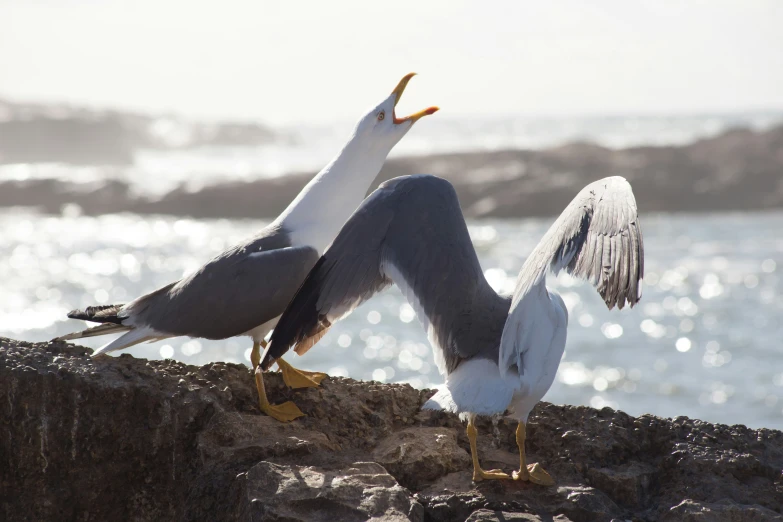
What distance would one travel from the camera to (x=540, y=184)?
20.4 metres

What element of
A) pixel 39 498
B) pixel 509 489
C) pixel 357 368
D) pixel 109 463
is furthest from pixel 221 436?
pixel 357 368

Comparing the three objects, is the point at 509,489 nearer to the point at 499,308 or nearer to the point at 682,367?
the point at 499,308

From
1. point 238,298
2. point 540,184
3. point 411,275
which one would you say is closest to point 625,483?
point 411,275

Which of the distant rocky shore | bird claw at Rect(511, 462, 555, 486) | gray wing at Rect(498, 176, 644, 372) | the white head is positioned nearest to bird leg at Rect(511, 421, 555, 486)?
bird claw at Rect(511, 462, 555, 486)

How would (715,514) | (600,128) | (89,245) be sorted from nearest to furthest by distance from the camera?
(715,514), (89,245), (600,128)

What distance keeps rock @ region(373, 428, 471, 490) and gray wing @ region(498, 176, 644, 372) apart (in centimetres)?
35

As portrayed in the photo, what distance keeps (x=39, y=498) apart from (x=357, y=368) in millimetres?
6065

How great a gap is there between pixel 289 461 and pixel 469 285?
75cm

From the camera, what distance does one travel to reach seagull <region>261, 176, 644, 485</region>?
8.04 ft

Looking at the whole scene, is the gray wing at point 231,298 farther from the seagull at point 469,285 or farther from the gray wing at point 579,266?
the gray wing at point 579,266

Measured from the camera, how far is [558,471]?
2709 millimetres

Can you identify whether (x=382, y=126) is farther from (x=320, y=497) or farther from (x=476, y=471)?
(x=320, y=497)

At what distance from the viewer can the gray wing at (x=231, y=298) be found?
10.1 ft

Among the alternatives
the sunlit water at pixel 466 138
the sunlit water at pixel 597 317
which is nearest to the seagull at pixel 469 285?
the sunlit water at pixel 597 317
